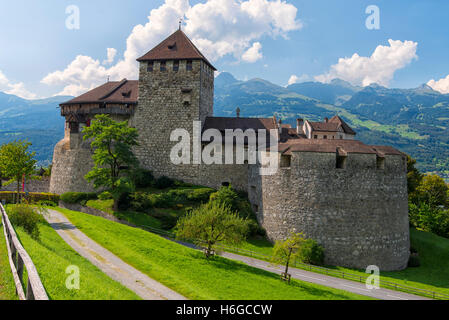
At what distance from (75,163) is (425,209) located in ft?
171

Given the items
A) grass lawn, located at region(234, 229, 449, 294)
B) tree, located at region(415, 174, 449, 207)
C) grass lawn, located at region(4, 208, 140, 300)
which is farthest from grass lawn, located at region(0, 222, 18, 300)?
tree, located at region(415, 174, 449, 207)

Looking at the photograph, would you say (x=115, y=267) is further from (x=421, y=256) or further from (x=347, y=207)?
(x=421, y=256)

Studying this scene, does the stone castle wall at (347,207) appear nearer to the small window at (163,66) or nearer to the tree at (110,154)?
the tree at (110,154)

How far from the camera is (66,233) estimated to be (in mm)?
28578

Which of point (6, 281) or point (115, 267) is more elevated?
point (6, 281)

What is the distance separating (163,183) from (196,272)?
77.7 ft

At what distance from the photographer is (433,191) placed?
201 ft

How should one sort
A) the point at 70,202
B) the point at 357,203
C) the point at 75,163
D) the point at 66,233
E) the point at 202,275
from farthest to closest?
the point at 75,163
the point at 70,202
the point at 357,203
the point at 66,233
the point at 202,275

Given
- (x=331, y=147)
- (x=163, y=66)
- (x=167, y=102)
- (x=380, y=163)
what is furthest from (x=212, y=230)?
(x=163, y=66)
